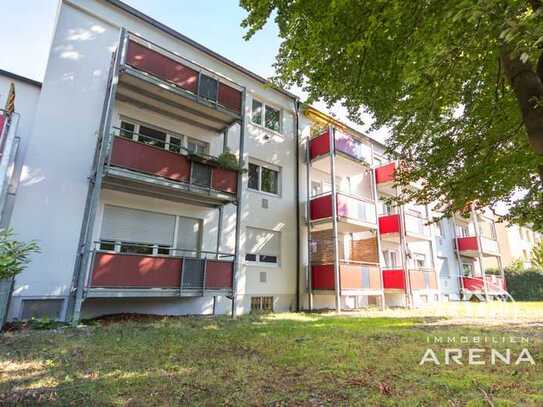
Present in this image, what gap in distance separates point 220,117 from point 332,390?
33.2 feet

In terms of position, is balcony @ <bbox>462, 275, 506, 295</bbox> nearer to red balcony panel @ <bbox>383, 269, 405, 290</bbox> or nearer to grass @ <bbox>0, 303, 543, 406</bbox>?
red balcony panel @ <bbox>383, 269, 405, 290</bbox>

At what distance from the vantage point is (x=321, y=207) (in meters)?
14.4

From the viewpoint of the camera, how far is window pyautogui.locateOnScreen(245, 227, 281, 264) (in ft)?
42.6

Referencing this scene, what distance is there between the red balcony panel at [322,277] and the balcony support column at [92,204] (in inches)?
354

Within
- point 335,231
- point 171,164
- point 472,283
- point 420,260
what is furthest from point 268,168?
point 472,283

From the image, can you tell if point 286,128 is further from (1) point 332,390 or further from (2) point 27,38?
(1) point 332,390

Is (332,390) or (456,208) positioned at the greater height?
(456,208)

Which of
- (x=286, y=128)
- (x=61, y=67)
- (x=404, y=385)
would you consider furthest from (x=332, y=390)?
(x=286, y=128)

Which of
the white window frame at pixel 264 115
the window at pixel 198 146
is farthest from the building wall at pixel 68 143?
the white window frame at pixel 264 115

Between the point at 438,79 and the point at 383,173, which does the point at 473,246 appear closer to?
the point at 383,173

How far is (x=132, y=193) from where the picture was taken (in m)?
10.2

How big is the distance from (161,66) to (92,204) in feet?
16.1

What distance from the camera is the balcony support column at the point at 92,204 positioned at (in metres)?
7.86

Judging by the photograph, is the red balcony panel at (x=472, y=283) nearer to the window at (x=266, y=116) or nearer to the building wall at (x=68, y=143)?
the building wall at (x=68, y=143)
